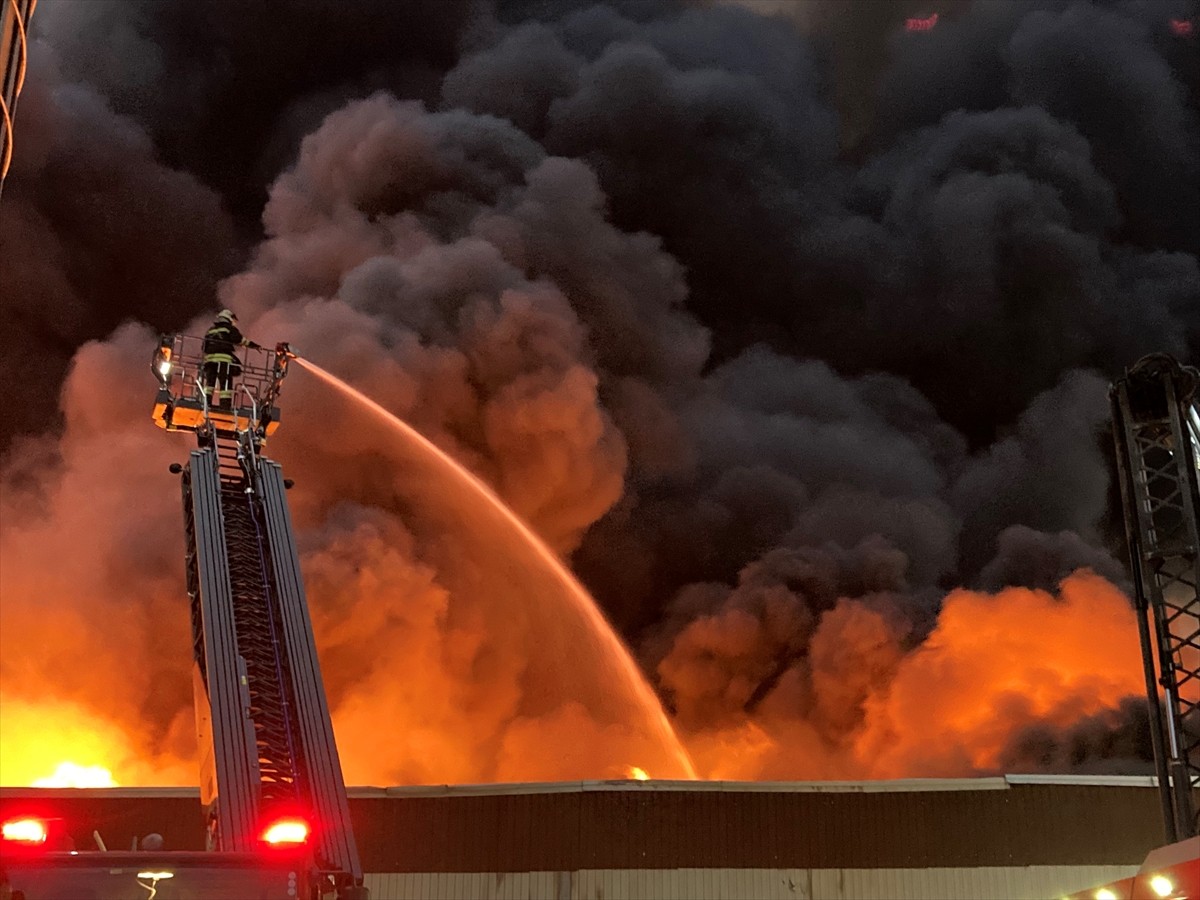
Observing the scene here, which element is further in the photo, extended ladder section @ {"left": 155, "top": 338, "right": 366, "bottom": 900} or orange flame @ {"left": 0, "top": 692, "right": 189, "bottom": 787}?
orange flame @ {"left": 0, "top": 692, "right": 189, "bottom": 787}

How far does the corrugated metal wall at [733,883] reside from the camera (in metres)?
15.0

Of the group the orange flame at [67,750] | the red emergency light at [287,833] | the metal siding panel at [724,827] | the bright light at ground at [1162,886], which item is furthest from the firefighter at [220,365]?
the orange flame at [67,750]

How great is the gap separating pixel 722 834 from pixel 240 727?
8.53m

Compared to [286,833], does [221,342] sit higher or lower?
higher

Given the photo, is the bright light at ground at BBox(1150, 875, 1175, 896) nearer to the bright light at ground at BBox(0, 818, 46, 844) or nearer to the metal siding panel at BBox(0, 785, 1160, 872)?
the bright light at ground at BBox(0, 818, 46, 844)

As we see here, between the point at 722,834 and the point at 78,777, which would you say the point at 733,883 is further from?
the point at 78,777

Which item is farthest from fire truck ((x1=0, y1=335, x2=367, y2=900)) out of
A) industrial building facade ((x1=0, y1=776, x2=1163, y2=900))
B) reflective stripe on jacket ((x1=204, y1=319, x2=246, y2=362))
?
industrial building facade ((x1=0, y1=776, x2=1163, y2=900))

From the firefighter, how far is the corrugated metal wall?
6985 mm

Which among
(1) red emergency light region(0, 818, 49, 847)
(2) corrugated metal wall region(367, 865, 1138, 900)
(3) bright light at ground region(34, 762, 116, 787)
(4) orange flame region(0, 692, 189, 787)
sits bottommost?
(1) red emergency light region(0, 818, 49, 847)

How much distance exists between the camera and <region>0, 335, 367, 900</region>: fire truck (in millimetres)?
5805

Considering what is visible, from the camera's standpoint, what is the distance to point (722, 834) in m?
15.4

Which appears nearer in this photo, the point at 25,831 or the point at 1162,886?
the point at 25,831

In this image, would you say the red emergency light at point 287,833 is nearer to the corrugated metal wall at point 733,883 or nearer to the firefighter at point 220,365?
the firefighter at point 220,365

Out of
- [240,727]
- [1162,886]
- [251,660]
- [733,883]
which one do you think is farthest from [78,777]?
[1162,886]
